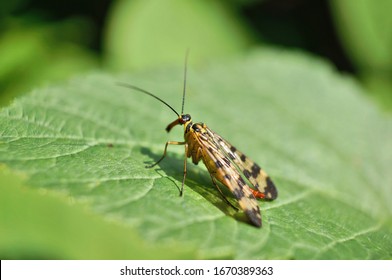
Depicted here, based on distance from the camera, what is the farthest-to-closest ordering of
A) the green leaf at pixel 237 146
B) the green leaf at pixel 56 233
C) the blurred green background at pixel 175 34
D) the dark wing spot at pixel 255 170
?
the blurred green background at pixel 175 34
the green leaf at pixel 56 233
the dark wing spot at pixel 255 170
the green leaf at pixel 237 146

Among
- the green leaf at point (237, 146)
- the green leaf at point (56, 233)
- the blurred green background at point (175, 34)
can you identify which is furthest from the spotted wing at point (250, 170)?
the blurred green background at point (175, 34)

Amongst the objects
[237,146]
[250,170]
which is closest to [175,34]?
[237,146]

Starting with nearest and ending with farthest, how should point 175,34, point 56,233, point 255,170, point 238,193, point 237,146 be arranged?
point 238,193 < point 255,170 < point 56,233 < point 237,146 < point 175,34

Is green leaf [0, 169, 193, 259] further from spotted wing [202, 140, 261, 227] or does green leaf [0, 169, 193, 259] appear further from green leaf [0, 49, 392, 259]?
spotted wing [202, 140, 261, 227]

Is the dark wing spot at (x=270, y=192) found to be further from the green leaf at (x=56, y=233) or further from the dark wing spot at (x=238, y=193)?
the green leaf at (x=56, y=233)

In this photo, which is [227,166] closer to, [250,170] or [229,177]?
[229,177]

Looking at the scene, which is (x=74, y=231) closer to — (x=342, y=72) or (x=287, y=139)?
(x=287, y=139)

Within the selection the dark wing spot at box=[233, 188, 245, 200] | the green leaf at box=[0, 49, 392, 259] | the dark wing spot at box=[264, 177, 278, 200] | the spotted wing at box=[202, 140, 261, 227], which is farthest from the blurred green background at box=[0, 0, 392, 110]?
the dark wing spot at box=[233, 188, 245, 200]
